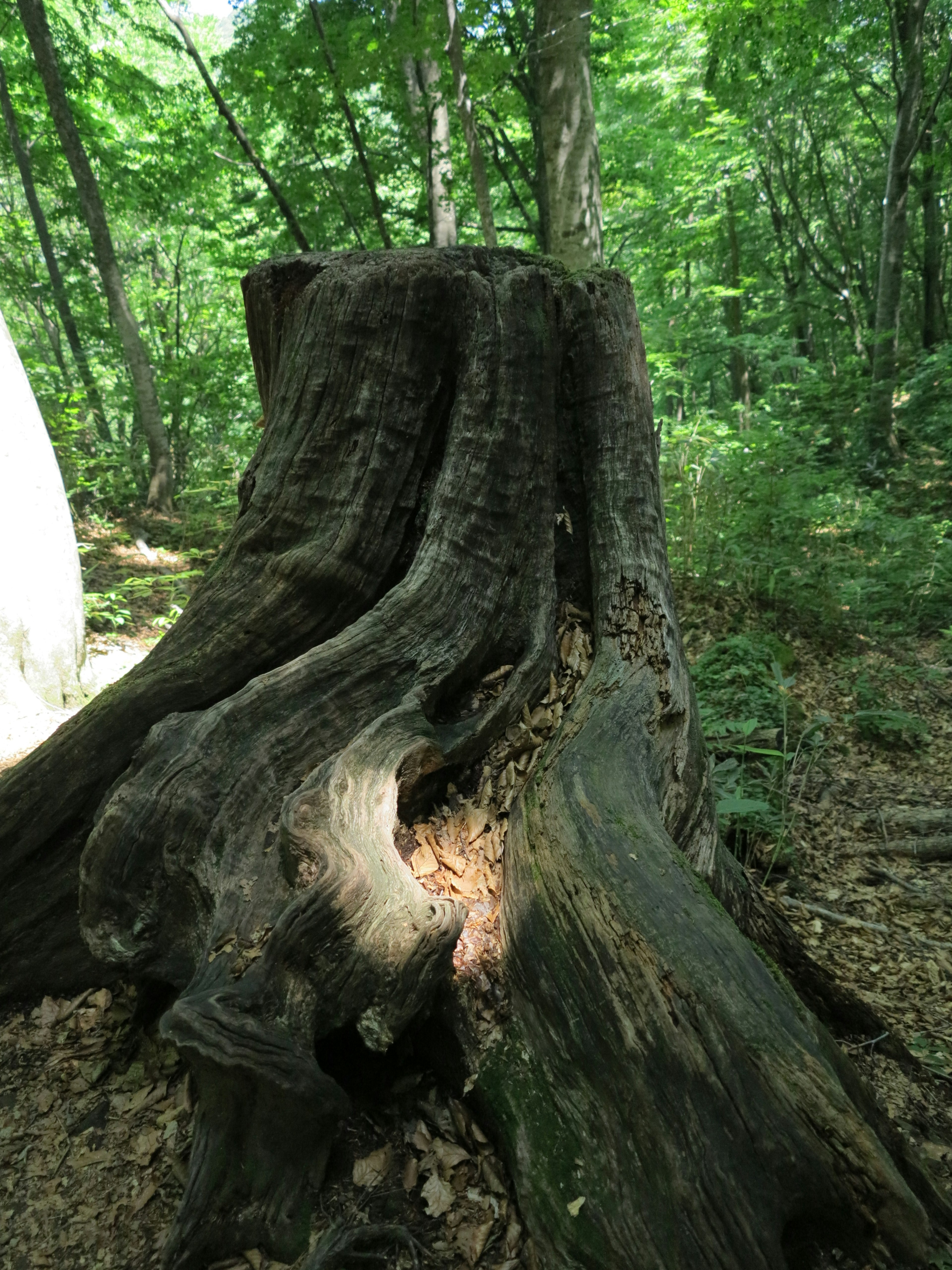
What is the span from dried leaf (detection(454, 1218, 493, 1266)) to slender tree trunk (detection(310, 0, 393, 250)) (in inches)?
342

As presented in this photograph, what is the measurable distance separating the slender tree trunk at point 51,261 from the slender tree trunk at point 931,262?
18.0 meters

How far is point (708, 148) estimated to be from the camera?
14.7 m

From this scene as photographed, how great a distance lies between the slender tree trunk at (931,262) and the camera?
1609 centimetres

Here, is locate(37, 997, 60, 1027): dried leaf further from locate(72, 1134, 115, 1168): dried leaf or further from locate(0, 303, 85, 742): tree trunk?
locate(0, 303, 85, 742): tree trunk

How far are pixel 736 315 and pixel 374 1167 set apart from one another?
20.5m

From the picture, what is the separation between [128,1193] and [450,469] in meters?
2.54

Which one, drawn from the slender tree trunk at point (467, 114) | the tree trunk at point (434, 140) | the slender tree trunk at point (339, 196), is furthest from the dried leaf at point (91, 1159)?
the slender tree trunk at point (339, 196)

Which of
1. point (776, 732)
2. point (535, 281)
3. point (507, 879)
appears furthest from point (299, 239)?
point (507, 879)

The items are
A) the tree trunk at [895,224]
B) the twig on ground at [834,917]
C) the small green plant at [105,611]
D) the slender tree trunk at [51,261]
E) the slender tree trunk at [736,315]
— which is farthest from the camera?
the slender tree trunk at [736,315]

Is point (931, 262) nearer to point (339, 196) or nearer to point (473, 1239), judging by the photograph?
point (339, 196)

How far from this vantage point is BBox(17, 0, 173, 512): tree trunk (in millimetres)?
9281

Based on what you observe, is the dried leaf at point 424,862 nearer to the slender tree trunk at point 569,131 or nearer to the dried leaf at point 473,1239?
the dried leaf at point 473,1239

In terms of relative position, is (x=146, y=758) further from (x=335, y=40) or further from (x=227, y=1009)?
(x=335, y=40)

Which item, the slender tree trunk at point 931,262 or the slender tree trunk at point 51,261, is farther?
the slender tree trunk at point 931,262
